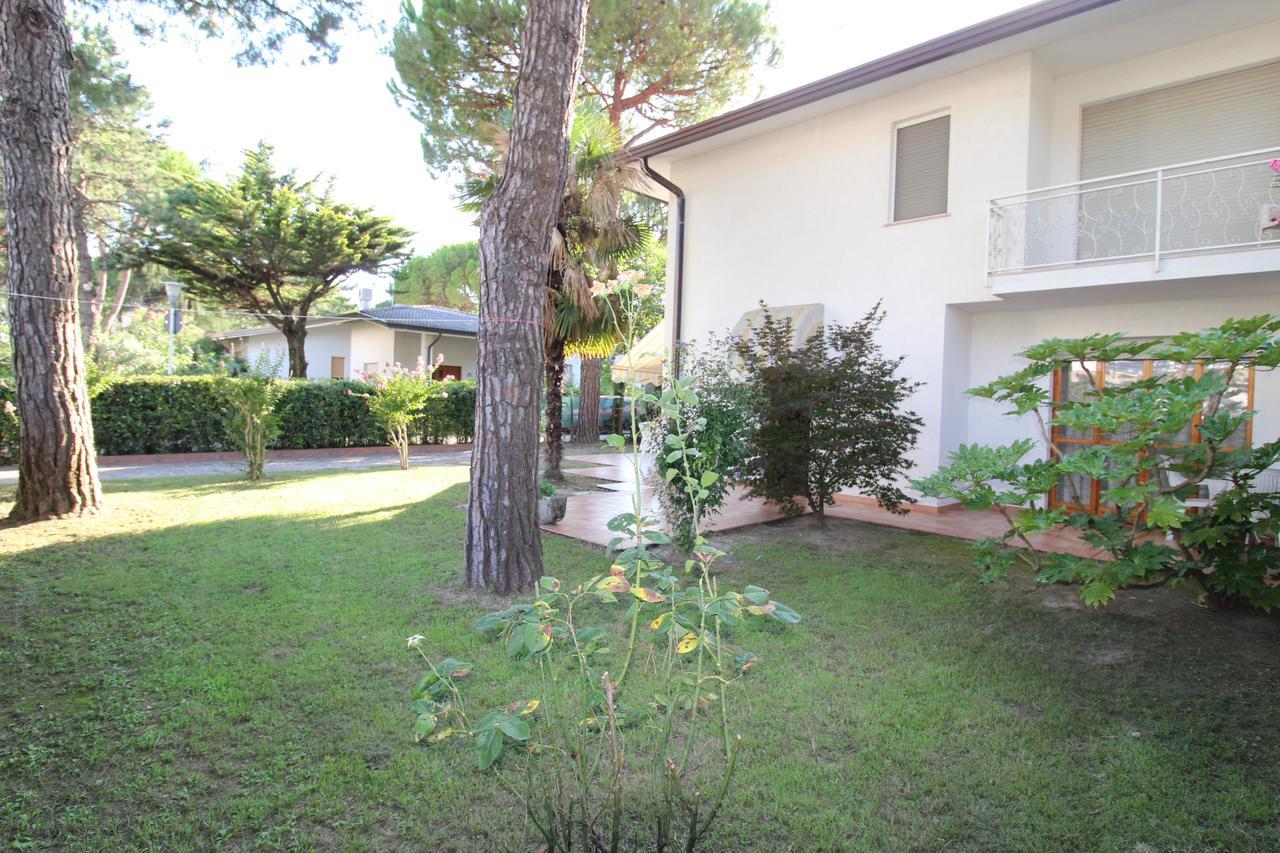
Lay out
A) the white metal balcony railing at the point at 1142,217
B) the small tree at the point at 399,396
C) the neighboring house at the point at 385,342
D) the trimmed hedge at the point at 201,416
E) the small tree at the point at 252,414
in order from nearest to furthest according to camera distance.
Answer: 1. the white metal balcony railing at the point at 1142,217
2. the small tree at the point at 252,414
3. the small tree at the point at 399,396
4. the trimmed hedge at the point at 201,416
5. the neighboring house at the point at 385,342

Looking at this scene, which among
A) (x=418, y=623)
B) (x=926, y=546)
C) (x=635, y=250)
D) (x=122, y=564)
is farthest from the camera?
(x=635, y=250)

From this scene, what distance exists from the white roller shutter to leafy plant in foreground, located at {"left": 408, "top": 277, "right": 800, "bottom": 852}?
9278 mm

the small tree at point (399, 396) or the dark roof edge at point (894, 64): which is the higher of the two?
the dark roof edge at point (894, 64)

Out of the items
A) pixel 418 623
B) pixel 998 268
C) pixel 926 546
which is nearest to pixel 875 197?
pixel 998 268

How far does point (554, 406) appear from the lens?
11766 mm

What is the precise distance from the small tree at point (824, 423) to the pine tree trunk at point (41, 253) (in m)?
7.69

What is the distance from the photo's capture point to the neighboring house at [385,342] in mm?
26016

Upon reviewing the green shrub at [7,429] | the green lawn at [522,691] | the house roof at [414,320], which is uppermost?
the house roof at [414,320]

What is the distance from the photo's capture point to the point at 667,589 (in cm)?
248

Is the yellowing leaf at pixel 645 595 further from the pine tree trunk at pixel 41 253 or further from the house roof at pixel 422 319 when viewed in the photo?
the house roof at pixel 422 319

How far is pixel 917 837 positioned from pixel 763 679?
5.07 feet

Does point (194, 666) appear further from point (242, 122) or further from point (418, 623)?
point (242, 122)

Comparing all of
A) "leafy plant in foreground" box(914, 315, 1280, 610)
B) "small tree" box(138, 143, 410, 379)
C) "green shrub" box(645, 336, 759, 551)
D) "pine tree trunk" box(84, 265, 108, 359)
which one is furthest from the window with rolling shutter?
"small tree" box(138, 143, 410, 379)

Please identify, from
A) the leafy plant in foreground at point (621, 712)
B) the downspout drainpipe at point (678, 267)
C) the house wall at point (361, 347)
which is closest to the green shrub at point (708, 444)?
the leafy plant in foreground at point (621, 712)
